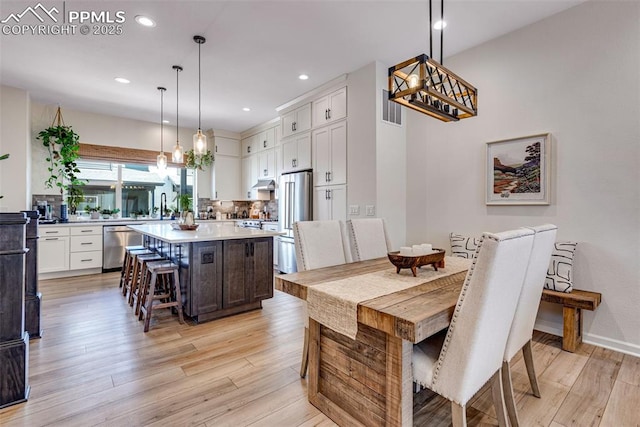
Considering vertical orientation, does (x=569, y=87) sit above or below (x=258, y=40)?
below

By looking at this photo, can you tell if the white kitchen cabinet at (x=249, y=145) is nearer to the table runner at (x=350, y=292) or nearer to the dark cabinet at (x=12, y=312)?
the dark cabinet at (x=12, y=312)

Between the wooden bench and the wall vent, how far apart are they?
2514 millimetres

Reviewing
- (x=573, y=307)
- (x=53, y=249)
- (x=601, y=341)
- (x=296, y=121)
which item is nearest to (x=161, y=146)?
(x=53, y=249)

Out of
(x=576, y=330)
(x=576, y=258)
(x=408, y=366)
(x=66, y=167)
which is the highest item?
(x=66, y=167)

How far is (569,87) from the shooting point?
278 centimetres

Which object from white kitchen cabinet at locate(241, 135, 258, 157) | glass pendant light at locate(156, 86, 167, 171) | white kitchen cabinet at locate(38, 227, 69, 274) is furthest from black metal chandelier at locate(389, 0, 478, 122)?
white kitchen cabinet at locate(38, 227, 69, 274)

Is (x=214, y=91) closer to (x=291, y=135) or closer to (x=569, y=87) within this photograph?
(x=291, y=135)

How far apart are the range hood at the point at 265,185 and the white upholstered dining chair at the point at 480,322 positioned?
5.00 m

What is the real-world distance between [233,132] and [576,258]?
21.8 ft

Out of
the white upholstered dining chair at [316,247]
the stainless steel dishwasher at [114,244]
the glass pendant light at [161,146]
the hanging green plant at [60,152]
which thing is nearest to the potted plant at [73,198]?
the hanging green plant at [60,152]

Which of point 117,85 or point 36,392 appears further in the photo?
point 117,85

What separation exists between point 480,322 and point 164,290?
3414 mm

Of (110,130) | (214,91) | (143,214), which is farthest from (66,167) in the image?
(214,91)

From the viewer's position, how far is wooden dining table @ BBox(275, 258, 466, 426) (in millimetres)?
1267
